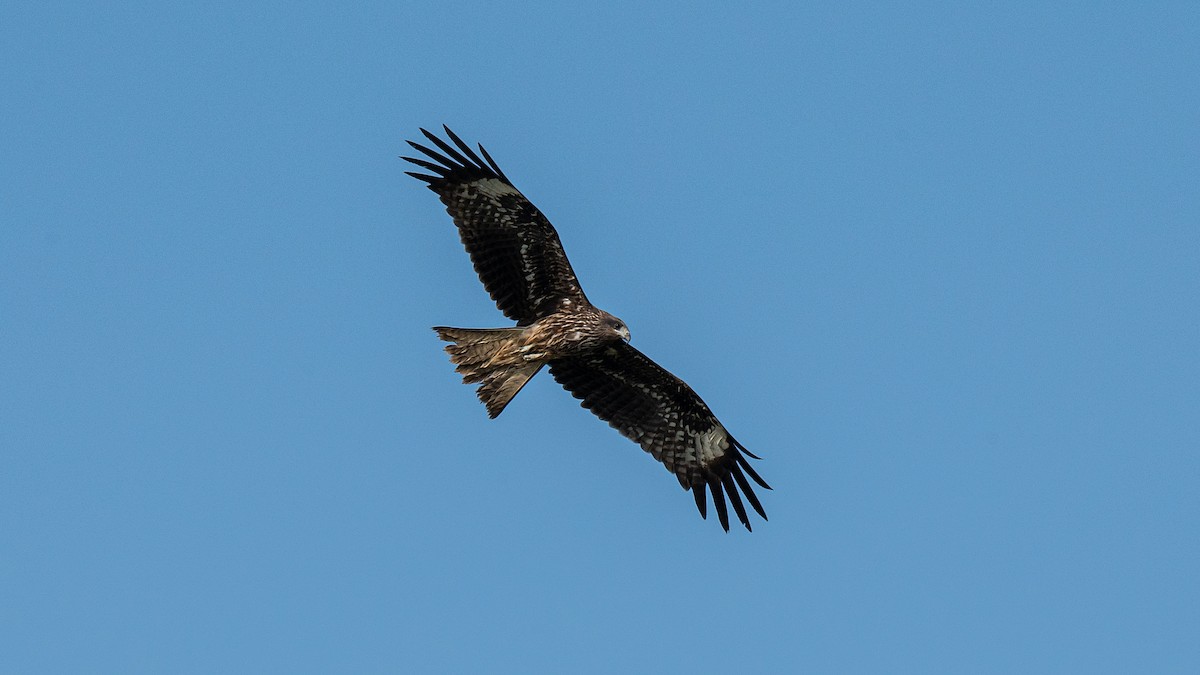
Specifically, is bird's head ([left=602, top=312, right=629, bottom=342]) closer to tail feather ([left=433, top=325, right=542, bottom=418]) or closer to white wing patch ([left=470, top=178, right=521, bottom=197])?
tail feather ([left=433, top=325, right=542, bottom=418])

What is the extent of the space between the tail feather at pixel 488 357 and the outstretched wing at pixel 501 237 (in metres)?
0.43

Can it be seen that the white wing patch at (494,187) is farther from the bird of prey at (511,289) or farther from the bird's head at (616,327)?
the bird's head at (616,327)

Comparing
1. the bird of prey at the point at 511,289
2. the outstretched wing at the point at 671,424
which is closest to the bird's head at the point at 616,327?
the bird of prey at the point at 511,289

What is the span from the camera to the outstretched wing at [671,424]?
1634cm

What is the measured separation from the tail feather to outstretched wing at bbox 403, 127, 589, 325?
0.43 m

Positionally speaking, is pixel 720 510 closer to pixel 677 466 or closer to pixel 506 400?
pixel 677 466

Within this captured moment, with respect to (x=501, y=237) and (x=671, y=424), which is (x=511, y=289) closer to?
(x=501, y=237)

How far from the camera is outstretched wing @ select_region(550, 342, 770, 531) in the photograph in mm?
16344

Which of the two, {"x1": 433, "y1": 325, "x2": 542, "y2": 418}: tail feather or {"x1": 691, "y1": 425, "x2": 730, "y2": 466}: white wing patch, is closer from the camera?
{"x1": 433, "y1": 325, "x2": 542, "y2": 418}: tail feather

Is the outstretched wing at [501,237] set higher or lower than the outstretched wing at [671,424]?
higher

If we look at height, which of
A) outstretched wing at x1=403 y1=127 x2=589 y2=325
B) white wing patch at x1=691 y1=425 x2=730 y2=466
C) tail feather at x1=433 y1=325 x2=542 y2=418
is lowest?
white wing patch at x1=691 y1=425 x2=730 y2=466

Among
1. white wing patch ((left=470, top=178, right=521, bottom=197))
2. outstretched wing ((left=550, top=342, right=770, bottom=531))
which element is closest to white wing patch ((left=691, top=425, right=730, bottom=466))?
outstretched wing ((left=550, top=342, right=770, bottom=531))

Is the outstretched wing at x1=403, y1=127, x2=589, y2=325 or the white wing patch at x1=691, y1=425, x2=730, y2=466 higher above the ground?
the outstretched wing at x1=403, y1=127, x2=589, y2=325

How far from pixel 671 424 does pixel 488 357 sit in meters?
2.51
